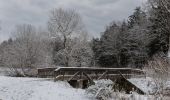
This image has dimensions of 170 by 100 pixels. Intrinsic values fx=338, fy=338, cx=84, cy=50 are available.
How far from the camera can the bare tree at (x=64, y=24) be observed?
50.9 meters

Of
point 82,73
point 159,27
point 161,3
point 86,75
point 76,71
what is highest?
point 161,3

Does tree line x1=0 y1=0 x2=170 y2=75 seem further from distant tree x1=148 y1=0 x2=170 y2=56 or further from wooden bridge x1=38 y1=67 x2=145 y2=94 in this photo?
wooden bridge x1=38 y1=67 x2=145 y2=94

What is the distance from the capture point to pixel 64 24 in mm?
51531

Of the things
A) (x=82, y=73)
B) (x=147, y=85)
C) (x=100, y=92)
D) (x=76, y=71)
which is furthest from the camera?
(x=82, y=73)

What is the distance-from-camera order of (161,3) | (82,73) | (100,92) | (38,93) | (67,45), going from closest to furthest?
(100,92), (38,93), (82,73), (161,3), (67,45)

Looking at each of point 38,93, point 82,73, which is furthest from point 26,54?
point 38,93

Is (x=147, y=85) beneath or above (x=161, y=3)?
beneath

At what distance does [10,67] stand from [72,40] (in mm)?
10399

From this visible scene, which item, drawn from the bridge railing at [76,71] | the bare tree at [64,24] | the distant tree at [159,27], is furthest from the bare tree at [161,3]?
the bare tree at [64,24]

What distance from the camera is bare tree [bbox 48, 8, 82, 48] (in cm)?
5095

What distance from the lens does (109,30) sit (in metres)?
81.2

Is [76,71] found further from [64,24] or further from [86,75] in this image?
[64,24]

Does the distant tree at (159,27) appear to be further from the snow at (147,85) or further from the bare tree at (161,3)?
the snow at (147,85)

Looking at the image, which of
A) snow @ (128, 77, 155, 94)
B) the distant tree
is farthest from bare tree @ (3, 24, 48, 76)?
snow @ (128, 77, 155, 94)
